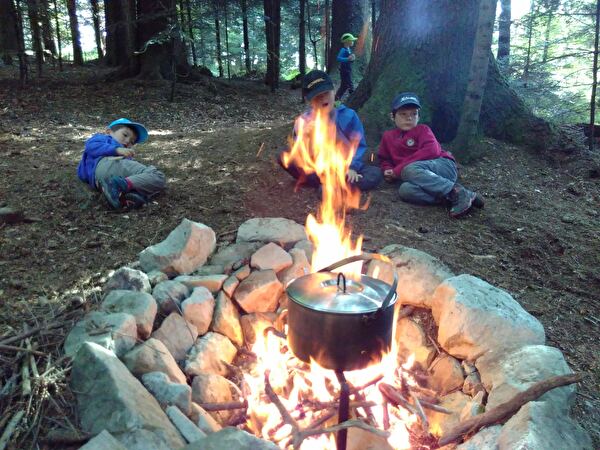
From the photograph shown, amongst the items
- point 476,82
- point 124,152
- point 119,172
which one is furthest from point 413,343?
point 476,82

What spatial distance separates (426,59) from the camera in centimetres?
507

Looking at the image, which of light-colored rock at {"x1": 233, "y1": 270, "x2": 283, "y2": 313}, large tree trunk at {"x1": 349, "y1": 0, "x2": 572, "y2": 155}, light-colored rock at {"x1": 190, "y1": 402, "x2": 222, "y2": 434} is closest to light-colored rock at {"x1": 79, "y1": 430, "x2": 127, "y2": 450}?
light-colored rock at {"x1": 190, "y1": 402, "x2": 222, "y2": 434}

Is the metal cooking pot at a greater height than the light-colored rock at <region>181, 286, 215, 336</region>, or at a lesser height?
greater

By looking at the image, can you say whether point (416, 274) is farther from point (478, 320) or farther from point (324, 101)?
point (324, 101)

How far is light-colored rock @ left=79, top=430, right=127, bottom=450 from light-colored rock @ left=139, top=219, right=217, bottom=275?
1403 mm

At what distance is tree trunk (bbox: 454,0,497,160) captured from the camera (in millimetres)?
4438

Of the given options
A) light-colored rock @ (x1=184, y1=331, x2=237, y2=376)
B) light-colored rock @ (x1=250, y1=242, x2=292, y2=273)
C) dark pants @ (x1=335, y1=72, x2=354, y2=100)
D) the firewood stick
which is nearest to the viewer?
the firewood stick

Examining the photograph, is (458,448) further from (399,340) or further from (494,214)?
(494,214)

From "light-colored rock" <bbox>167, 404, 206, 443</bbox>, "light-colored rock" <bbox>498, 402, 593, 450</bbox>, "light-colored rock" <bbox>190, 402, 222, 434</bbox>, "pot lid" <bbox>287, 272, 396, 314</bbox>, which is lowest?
"light-colored rock" <bbox>190, 402, 222, 434</bbox>

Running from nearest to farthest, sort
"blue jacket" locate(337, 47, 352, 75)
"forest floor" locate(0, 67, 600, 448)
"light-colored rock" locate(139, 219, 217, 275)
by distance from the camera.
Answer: "forest floor" locate(0, 67, 600, 448) → "light-colored rock" locate(139, 219, 217, 275) → "blue jacket" locate(337, 47, 352, 75)

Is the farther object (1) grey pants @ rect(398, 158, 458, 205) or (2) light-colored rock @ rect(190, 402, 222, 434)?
(1) grey pants @ rect(398, 158, 458, 205)

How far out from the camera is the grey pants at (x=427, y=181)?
3.87 metres

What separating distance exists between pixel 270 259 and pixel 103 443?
1684 mm

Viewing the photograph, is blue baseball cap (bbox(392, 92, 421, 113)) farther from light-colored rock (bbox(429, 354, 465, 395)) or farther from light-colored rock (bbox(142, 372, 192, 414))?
light-colored rock (bbox(142, 372, 192, 414))
